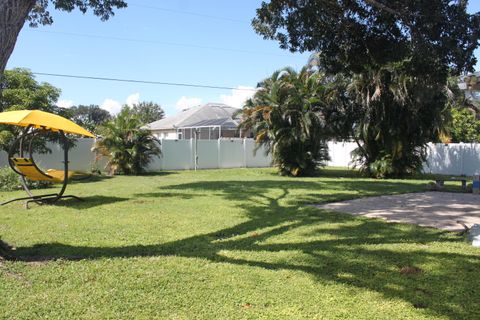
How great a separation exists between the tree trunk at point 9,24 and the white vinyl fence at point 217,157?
13811mm

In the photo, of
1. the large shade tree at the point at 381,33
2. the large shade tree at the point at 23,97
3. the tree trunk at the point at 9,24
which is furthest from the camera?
the large shade tree at the point at 23,97

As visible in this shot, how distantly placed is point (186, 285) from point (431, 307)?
230cm

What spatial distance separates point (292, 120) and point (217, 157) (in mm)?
6931

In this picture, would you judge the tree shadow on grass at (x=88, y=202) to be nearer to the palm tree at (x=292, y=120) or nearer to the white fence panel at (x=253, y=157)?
the palm tree at (x=292, y=120)

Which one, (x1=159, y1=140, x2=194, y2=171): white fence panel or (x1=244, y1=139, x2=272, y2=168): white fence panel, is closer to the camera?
(x1=159, y1=140, x2=194, y2=171): white fence panel

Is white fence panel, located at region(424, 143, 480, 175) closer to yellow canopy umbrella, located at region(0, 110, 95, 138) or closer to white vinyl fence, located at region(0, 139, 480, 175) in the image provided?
white vinyl fence, located at region(0, 139, 480, 175)

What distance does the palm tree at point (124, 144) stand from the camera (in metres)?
19.2

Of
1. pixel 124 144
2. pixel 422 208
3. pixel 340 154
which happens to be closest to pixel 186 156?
pixel 124 144

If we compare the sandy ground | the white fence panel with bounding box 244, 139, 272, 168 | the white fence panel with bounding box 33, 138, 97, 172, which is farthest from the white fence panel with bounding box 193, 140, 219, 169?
the sandy ground

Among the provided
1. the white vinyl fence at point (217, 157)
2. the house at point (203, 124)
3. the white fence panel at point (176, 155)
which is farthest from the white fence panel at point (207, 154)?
the house at point (203, 124)

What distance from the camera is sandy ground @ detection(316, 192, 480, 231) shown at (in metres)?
8.04

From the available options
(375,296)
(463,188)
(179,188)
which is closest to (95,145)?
(179,188)

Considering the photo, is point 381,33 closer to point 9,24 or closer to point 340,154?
point 9,24

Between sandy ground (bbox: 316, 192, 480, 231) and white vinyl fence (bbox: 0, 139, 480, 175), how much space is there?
10.0 meters
